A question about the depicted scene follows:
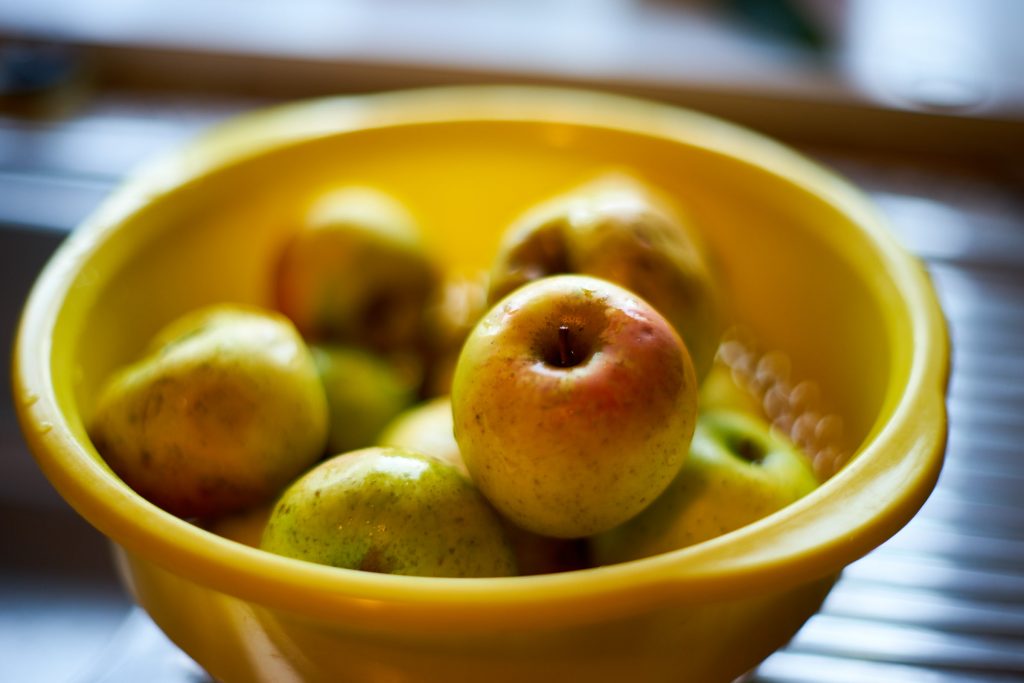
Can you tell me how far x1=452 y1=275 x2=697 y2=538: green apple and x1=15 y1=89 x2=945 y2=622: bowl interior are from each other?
0.08 m

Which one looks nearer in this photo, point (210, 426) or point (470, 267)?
point (210, 426)

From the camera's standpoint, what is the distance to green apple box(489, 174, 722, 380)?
594 millimetres

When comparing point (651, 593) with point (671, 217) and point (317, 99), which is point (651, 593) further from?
point (317, 99)

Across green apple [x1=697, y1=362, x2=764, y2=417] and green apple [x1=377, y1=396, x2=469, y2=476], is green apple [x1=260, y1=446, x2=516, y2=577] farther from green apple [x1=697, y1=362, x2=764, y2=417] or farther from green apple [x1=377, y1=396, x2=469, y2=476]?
green apple [x1=697, y1=362, x2=764, y2=417]

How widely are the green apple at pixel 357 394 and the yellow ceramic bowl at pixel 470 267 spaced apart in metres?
0.14

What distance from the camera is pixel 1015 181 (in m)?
1.07

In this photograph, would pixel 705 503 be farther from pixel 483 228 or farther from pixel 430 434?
pixel 483 228

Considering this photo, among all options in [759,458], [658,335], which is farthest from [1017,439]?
[658,335]

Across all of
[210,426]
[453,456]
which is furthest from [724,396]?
[210,426]

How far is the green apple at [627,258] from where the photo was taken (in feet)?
1.95

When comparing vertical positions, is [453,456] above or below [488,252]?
below

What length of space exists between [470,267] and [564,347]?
441 mm

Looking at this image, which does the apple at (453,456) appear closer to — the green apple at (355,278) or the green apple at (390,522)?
the green apple at (390,522)

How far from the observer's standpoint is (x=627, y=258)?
0.60 metres
